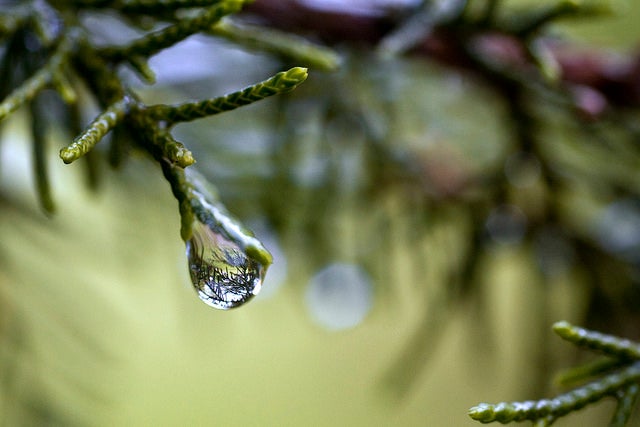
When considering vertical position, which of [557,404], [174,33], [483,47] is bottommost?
[557,404]

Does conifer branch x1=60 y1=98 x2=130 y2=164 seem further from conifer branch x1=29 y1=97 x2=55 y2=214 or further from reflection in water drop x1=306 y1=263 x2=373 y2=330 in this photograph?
reflection in water drop x1=306 y1=263 x2=373 y2=330

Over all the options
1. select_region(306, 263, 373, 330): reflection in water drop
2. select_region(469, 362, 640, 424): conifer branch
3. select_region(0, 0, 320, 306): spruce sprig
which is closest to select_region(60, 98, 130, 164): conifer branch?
select_region(0, 0, 320, 306): spruce sprig

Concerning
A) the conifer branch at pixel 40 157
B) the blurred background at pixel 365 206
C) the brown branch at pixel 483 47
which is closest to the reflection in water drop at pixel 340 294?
the blurred background at pixel 365 206

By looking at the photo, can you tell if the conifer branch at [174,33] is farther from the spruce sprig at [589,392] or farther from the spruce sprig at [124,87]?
the spruce sprig at [589,392]

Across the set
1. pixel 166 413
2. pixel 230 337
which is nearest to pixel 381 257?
pixel 230 337

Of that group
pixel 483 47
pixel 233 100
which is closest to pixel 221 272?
pixel 233 100

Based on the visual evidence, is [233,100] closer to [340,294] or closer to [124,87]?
[124,87]
